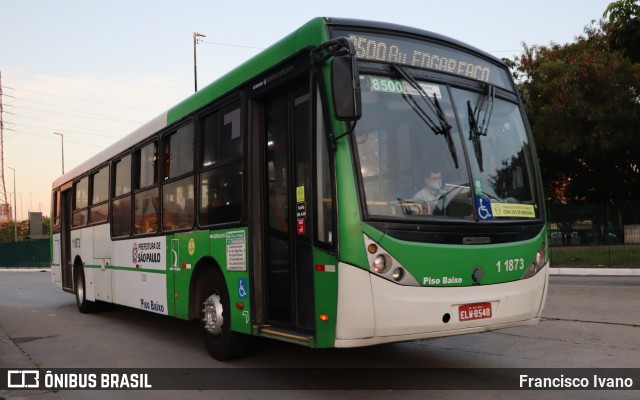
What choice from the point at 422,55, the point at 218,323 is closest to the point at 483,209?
the point at 422,55

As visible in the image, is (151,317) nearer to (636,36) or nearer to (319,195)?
(319,195)

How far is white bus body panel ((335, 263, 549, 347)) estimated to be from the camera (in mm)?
5359

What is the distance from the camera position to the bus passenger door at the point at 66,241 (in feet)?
48.8

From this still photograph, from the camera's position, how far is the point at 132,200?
10.5m

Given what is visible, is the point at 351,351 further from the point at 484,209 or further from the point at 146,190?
the point at 146,190

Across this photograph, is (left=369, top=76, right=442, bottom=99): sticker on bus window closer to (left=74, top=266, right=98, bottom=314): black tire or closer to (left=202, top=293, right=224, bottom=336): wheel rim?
(left=202, top=293, right=224, bottom=336): wheel rim

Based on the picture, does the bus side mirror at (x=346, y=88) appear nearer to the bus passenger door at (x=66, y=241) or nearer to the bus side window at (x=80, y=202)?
the bus side window at (x=80, y=202)

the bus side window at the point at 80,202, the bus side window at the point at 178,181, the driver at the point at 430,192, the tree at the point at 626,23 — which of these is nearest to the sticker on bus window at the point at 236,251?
the bus side window at the point at 178,181

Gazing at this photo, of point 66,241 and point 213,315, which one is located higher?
point 66,241

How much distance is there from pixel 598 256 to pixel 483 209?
18.5 metres

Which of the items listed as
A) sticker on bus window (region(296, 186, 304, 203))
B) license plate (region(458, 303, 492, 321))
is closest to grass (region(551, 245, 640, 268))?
license plate (region(458, 303, 492, 321))

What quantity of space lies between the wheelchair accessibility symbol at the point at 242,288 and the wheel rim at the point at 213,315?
2.20 feet

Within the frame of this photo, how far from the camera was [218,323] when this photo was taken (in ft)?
24.9

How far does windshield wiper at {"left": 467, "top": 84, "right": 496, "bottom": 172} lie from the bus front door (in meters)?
1.56
